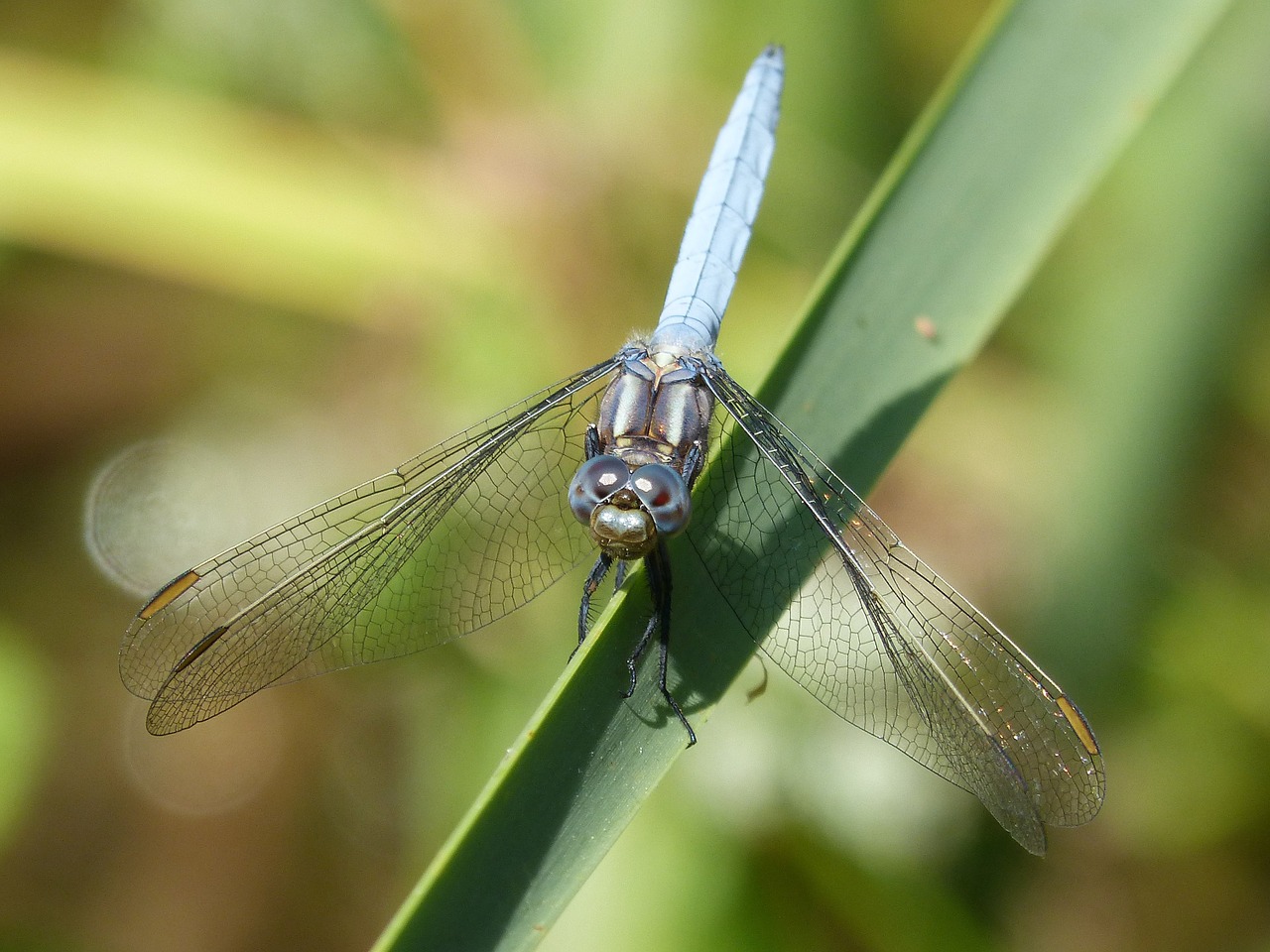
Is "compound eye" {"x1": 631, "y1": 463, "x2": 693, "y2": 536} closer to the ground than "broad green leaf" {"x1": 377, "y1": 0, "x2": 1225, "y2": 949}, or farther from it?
closer to the ground

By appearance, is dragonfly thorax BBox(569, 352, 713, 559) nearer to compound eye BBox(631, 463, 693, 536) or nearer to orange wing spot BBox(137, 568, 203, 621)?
compound eye BBox(631, 463, 693, 536)

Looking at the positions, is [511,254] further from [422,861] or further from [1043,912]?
[1043,912]

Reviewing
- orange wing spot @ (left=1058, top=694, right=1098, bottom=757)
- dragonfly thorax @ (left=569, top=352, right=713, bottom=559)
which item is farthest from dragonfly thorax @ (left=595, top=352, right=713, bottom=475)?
orange wing spot @ (left=1058, top=694, right=1098, bottom=757)

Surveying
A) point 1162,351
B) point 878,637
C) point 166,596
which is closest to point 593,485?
point 878,637

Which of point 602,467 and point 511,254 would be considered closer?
point 602,467

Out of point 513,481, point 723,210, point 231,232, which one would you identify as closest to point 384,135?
point 231,232

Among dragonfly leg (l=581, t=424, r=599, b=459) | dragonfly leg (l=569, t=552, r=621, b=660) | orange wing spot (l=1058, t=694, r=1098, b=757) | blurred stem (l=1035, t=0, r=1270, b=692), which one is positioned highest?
blurred stem (l=1035, t=0, r=1270, b=692)

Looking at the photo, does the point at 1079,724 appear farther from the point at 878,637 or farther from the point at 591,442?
the point at 591,442
